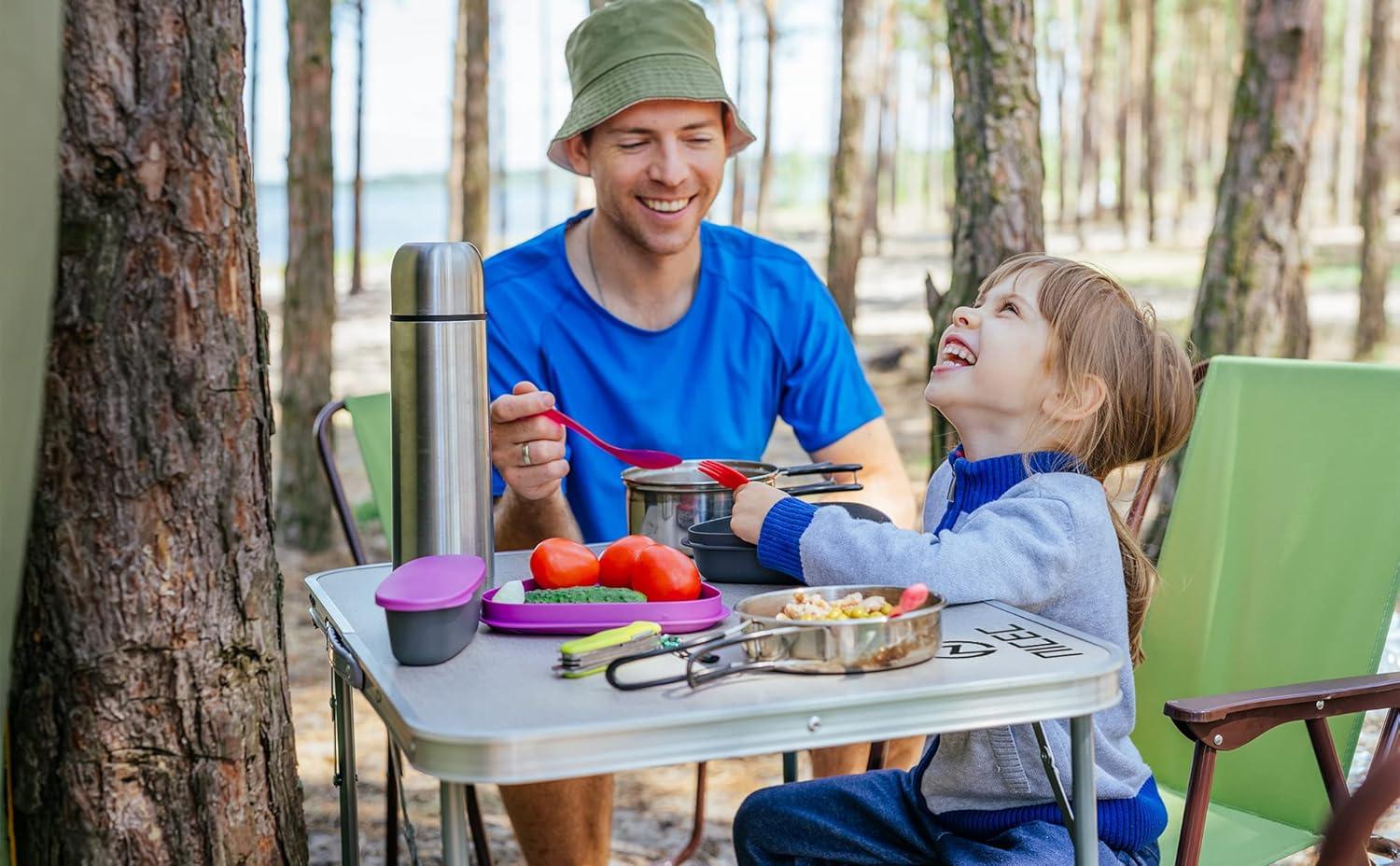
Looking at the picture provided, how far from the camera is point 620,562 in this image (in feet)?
6.18

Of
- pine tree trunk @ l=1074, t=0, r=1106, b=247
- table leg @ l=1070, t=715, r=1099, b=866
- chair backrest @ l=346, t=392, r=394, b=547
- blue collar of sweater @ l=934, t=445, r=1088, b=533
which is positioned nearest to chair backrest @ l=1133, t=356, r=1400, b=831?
blue collar of sweater @ l=934, t=445, r=1088, b=533

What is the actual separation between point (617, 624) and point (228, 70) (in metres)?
0.98

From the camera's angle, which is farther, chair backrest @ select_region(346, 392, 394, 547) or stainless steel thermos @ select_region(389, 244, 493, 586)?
chair backrest @ select_region(346, 392, 394, 547)

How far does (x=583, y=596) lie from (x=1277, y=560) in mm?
1452

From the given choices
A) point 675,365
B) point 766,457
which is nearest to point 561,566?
point 675,365

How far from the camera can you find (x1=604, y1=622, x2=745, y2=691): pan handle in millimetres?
1458

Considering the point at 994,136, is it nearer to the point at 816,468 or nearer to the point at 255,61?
the point at 816,468

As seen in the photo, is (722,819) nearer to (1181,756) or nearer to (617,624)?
(1181,756)

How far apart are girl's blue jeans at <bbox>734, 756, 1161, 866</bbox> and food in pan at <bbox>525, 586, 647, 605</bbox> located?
53cm

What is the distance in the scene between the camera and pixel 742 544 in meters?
2.06

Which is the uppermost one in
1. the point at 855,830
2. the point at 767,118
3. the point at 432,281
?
the point at 767,118

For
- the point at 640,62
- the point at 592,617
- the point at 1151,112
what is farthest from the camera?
the point at 1151,112

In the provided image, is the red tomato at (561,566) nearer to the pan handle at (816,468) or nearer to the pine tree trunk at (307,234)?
the pan handle at (816,468)

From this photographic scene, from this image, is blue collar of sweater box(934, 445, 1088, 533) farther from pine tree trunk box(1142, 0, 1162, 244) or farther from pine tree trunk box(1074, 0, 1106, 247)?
pine tree trunk box(1074, 0, 1106, 247)
